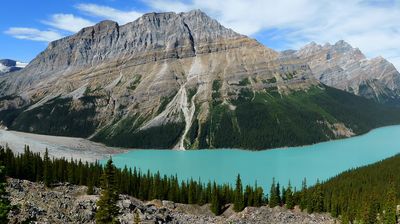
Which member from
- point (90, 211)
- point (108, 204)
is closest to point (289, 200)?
point (90, 211)

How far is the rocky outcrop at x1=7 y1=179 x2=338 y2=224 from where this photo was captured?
5931cm

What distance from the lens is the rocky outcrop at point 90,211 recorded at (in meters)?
59.3

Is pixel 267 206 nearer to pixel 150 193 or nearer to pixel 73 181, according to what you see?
pixel 150 193

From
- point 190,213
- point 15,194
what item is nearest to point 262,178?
point 190,213

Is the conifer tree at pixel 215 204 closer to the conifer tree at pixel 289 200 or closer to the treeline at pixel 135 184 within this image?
the treeline at pixel 135 184

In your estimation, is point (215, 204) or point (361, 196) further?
point (361, 196)

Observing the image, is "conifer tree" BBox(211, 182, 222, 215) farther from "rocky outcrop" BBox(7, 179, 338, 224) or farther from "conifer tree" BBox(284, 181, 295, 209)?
"conifer tree" BBox(284, 181, 295, 209)

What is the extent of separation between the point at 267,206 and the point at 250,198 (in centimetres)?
426

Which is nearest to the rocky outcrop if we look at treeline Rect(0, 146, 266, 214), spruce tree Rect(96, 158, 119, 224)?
treeline Rect(0, 146, 266, 214)

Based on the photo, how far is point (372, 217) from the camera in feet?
264

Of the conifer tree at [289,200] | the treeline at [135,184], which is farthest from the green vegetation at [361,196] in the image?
the treeline at [135,184]

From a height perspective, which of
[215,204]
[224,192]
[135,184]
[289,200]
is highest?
[135,184]

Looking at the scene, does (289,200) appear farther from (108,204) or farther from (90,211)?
(108,204)

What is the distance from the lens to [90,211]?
65.0 meters
